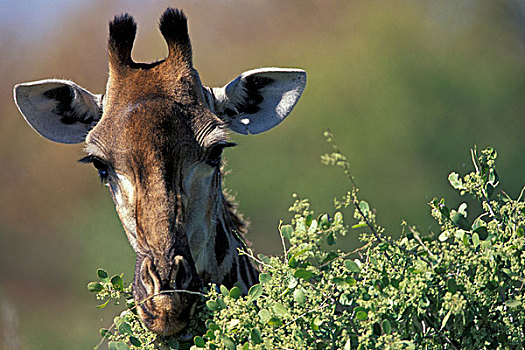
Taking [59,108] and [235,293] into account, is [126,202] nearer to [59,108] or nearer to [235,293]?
[235,293]

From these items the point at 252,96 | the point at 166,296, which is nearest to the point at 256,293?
the point at 166,296

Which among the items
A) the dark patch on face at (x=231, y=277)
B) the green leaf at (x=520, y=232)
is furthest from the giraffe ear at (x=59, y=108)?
the green leaf at (x=520, y=232)

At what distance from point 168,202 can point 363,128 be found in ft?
44.1

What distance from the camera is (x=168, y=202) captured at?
2.93 meters

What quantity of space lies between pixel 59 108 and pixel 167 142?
1.15 m

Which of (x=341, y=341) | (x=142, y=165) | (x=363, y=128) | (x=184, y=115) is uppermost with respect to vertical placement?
(x=363, y=128)

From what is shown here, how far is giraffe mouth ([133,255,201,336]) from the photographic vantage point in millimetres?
2680

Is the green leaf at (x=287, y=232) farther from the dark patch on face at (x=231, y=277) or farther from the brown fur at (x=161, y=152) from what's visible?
the dark patch on face at (x=231, y=277)

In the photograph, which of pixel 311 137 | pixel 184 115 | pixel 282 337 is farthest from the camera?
pixel 311 137

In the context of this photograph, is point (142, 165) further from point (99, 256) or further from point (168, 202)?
point (99, 256)

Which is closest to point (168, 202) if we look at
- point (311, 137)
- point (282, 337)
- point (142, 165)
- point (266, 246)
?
point (142, 165)

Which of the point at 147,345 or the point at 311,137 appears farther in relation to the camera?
the point at 311,137

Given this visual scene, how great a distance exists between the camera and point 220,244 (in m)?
3.54

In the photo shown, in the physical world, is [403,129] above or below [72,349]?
above
